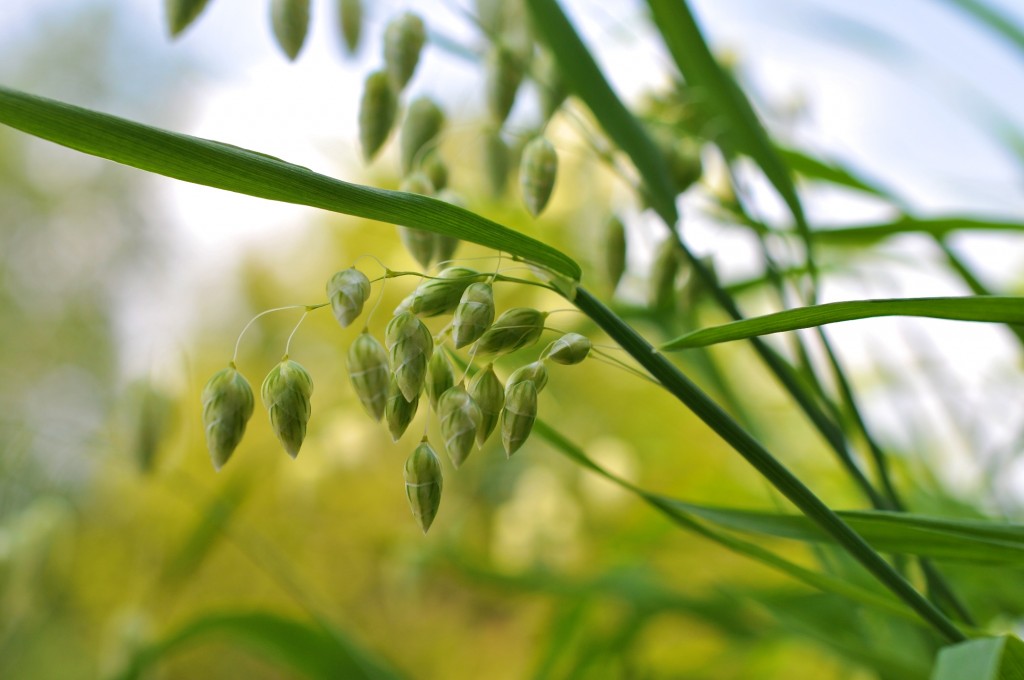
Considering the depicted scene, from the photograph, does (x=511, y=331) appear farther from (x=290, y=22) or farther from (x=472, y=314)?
(x=290, y=22)

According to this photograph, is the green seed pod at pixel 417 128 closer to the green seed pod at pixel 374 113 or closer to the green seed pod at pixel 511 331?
the green seed pod at pixel 374 113

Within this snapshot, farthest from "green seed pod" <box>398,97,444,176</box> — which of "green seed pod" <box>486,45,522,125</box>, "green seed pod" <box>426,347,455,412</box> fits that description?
"green seed pod" <box>426,347,455,412</box>

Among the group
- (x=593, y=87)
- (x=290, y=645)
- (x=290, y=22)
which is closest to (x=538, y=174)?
(x=593, y=87)

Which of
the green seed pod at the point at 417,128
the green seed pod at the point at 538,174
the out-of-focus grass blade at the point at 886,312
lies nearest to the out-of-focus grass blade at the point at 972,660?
the out-of-focus grass blade at the point at 886,312

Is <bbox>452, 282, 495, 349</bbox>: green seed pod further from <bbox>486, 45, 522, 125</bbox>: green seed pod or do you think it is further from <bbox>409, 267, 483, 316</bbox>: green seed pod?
<bbox>486, 45, 522, 125</bbox>: green seed pod

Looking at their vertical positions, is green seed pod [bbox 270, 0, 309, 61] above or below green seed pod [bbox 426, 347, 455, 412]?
above

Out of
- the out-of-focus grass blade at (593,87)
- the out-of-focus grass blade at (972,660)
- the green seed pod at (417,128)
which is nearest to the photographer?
the out-of-focus grass blade at (972,660)
